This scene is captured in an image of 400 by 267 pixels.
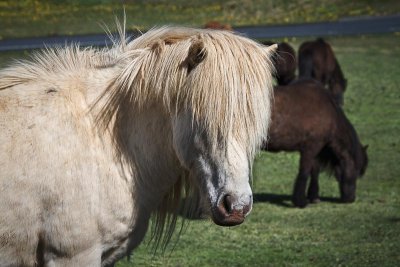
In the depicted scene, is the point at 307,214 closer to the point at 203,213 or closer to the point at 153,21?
the point at 203,213

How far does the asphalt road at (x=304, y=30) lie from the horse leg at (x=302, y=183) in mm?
11997

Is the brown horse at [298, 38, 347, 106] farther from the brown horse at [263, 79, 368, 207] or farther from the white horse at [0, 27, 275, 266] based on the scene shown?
the white horse at [0, 27, 275, 266]

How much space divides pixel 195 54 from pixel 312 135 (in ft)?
23.4

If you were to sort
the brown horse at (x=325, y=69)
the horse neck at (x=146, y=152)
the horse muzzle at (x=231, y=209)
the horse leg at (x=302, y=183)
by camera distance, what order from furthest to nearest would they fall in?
1. the brown horse at (x=325, y=69)
2. the horse leg at (x=302, y=183)
3. the horse neck at (x=146, y=152)
4. the horse muzzle at (x=231, y=209)

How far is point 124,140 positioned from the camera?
494cm

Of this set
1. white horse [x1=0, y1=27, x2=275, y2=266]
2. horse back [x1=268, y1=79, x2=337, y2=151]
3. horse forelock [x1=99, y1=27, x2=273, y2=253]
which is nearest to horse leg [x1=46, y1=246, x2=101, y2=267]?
white horse [x1=0, y1=27, x2=275, y2=266]

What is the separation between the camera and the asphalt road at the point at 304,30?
24.8 metres

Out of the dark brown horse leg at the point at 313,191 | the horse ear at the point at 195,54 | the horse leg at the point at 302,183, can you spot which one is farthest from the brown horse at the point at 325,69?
the horse ear at the point at 195,54

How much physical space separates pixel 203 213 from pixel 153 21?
24617mm

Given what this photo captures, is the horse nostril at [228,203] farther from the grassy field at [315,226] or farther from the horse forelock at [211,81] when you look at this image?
the grassy field at [315,226]

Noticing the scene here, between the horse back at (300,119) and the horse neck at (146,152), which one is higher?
the horse neck at (146,152)

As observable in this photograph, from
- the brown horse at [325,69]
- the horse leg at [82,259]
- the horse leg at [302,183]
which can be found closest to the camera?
the horse leg at [82,259]

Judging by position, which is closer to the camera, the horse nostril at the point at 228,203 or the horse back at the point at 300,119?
the horse nostril at the point at 228,203

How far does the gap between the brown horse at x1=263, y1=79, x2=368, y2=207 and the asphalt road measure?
11.7 metres
